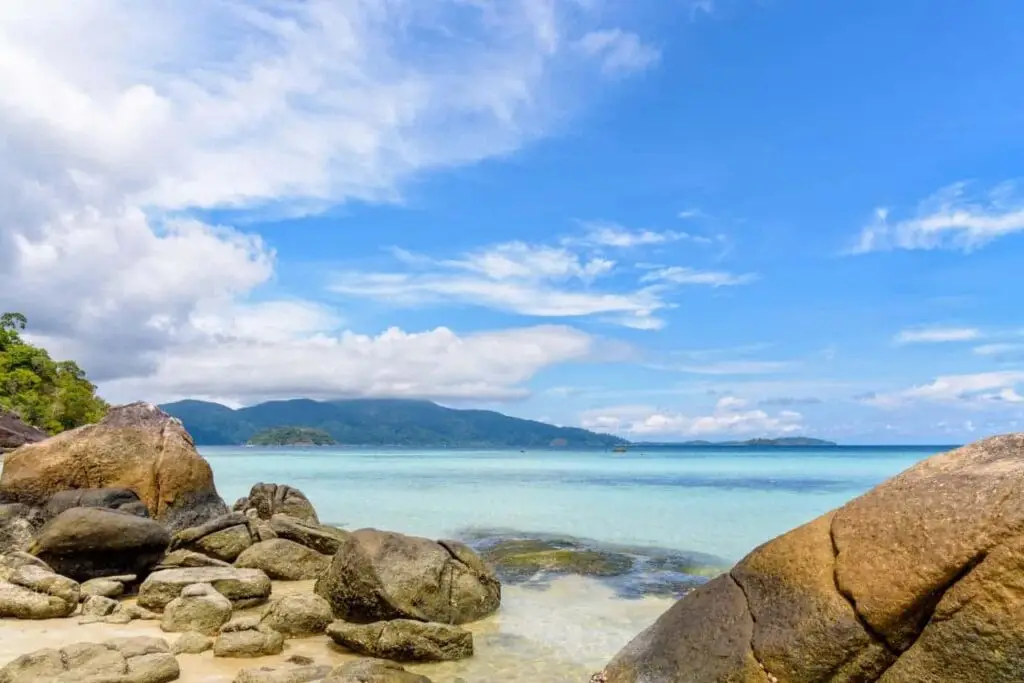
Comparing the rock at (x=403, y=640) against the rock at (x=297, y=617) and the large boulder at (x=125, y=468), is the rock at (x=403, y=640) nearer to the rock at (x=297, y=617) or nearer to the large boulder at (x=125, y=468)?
the rock at (x=297, y=617)

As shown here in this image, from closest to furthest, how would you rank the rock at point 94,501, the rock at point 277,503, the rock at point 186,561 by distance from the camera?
the rock at point 186,561 → the rock at point 94,501 → the rock at point 277,503

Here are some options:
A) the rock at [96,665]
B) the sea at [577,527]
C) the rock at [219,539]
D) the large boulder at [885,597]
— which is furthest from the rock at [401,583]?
the large boulder at [885,597]

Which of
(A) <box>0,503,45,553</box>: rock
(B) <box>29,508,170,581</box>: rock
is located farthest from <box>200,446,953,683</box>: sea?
(A) <box>0,503,45,553</box>: rock

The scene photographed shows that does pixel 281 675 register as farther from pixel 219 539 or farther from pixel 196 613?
pixel 219 539

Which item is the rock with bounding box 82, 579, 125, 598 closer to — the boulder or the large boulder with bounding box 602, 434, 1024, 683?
the boulder

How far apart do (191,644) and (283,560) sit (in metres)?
5.09

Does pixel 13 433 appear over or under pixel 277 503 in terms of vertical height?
over

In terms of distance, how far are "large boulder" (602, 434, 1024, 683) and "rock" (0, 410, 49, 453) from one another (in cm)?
4357

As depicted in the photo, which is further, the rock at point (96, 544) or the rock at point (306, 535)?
the rock at point (306, 535)

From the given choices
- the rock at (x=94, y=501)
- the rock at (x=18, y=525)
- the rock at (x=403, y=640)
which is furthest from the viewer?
the rock at (x=94, y=501)

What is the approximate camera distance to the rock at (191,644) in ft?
27.6

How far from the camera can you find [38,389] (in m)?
60.2

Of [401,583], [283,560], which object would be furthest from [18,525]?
[401,583]

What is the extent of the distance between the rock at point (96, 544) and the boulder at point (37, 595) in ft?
3.52
